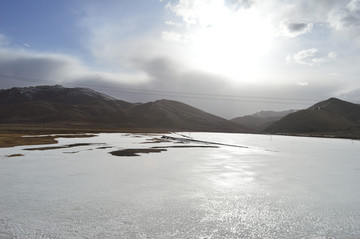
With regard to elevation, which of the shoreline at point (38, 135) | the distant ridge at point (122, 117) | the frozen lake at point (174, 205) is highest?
the distant ridge at point (122, 117)

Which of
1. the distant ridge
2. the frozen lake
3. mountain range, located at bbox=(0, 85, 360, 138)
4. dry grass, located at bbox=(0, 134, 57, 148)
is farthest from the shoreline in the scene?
the distant ridge

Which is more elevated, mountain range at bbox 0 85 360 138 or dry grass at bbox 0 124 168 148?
mountain range at bbox 0 85 360 138

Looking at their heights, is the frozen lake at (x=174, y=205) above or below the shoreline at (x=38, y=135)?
above

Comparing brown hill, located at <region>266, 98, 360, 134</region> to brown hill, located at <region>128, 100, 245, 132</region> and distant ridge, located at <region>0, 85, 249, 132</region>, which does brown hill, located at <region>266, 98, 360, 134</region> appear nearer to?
distant ridge, located at <region>0, 85, 249, 132</region>

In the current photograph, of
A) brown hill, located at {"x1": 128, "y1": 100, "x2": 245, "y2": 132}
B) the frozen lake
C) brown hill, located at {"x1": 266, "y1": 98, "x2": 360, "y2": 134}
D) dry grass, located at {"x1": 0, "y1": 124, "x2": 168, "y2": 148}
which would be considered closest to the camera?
the frozen lake

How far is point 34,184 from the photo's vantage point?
8703 millimetres

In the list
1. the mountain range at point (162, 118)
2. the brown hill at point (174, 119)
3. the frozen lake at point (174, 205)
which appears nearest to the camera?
the frozen lake at point (174, 205)

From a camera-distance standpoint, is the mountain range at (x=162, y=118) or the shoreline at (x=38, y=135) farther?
the mountain range at (x=162, y=118)

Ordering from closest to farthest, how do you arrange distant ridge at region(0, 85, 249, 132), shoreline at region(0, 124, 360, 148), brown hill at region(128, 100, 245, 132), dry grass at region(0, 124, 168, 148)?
1. dry grass at region(0, 124, 168, 148)
2. shoreline at region(0, 124, 360, 148)
3. distant ridge at region(0, 85, 249, 132)
4. brown hill at region(128, 100, 245, 132)

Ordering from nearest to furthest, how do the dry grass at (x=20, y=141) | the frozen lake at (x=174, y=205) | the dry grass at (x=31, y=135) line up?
the frozen lake at (x=174, y=205)
the dry grass at (x=20, y=141)
the dry grass at (x=31, y=135)

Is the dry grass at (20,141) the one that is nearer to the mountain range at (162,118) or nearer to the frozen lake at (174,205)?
the frozen lake at (174,205)

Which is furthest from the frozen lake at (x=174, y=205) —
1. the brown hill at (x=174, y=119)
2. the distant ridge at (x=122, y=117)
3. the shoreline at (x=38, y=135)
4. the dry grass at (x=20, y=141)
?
the brown hill at (x=174, y=119)

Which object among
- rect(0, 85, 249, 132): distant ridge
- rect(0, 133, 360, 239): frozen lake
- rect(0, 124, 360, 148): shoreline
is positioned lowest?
rect(0, 124, 360, 148): shoreline


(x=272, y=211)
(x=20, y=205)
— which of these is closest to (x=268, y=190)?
(x=272, y=211)
